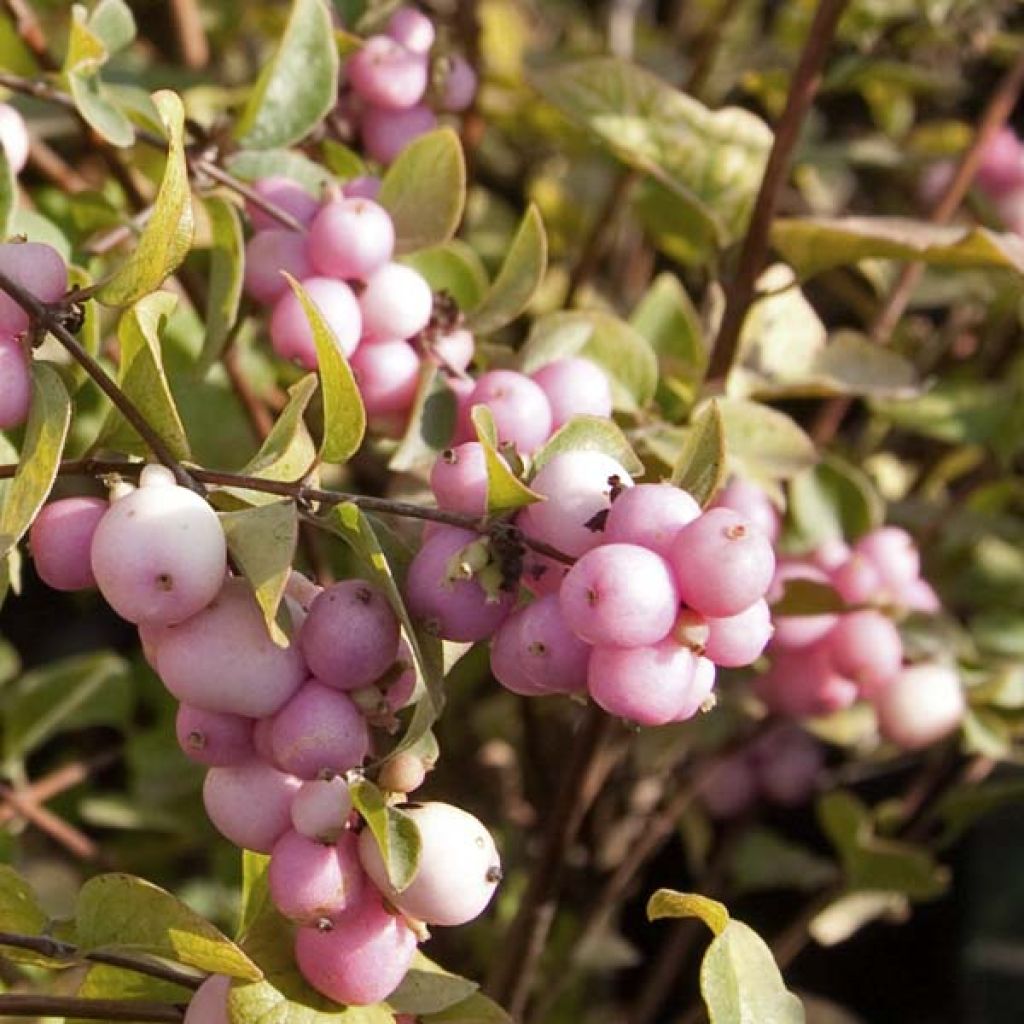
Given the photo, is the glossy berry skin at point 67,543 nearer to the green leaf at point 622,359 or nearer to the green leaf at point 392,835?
the green leaf at point 392,835

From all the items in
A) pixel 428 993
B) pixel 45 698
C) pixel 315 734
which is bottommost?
pixel 45 698

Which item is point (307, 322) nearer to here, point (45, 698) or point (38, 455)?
point (38, 455)

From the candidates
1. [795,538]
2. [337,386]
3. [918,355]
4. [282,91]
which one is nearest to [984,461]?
[918,355]

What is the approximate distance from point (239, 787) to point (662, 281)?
451 millimetres

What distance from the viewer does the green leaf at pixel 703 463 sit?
510mm

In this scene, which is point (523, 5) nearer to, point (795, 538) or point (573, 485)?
point (795, 538)

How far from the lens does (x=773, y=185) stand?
2.48 feet

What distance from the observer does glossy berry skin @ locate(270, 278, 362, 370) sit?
2.06 ft

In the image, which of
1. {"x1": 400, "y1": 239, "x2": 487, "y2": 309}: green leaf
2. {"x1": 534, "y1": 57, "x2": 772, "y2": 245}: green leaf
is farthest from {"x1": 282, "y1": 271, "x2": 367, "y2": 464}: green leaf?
{"x1": 534, "y1": 57, "x2": 772, "y2": 245}: green leaf

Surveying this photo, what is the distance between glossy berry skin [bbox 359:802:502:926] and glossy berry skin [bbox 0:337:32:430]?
6.4 inches

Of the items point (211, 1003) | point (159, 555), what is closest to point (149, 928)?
point (211, 1003)

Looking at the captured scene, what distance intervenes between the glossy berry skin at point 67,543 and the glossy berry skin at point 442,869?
114 mm

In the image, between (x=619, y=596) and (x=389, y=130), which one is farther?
(x=389, y=130)

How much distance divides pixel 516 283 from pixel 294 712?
0.26m
